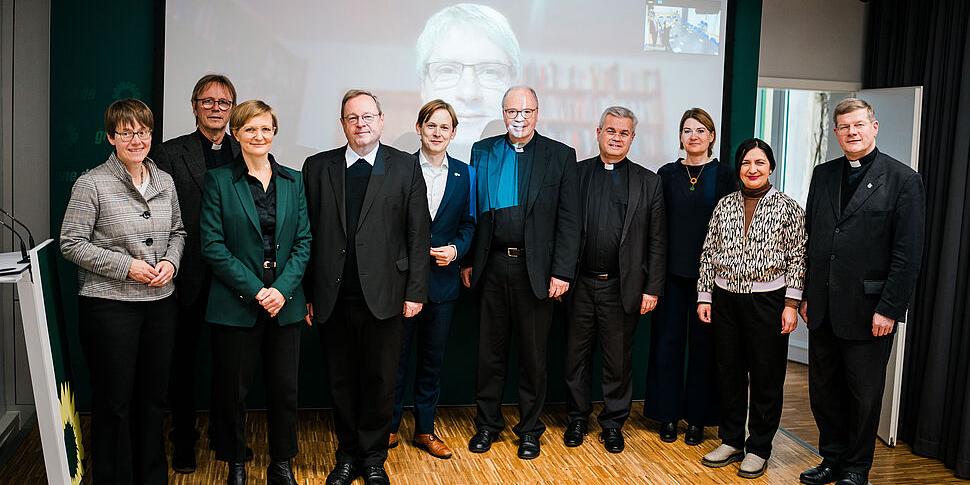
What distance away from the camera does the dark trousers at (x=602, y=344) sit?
407 centimetres

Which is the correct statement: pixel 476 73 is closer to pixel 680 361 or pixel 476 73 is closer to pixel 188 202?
pixel 188 202

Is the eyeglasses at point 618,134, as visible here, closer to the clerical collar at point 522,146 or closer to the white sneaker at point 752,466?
the clerical collar at point 522,146

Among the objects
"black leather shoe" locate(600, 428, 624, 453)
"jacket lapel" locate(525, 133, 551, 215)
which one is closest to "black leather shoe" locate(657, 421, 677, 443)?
"black leather shoe" locate(600, 428, 624, 453)

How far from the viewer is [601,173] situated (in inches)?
161

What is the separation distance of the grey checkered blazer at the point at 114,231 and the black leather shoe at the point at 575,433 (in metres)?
2.10

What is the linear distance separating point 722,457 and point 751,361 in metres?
0.51

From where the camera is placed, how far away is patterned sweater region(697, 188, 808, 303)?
3.69 m

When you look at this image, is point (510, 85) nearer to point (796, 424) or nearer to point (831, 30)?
point (831, 30)

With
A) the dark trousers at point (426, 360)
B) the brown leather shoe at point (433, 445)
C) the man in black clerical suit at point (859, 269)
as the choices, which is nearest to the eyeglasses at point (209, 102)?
the dark trousers at point (426, 360)

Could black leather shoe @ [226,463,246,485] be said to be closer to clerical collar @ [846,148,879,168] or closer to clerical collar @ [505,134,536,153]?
clerical collar @ [505,134,536,153]

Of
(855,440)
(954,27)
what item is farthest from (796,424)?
(954,27)

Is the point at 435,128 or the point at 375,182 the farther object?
the point at 435,128

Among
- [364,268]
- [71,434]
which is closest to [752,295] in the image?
[364,268]

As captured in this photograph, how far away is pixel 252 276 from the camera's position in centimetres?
315
